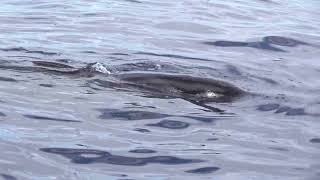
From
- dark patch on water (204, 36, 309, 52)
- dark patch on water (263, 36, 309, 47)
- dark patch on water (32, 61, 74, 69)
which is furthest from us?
dark patch on water (263, 36, 309, 47)

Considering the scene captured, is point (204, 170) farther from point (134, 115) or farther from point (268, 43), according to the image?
point (268, 43)

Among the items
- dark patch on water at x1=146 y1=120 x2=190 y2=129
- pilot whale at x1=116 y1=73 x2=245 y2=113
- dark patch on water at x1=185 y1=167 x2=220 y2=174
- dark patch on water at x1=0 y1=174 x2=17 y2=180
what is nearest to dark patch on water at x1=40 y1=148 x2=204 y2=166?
dark patch on water at x1=185 y1=167 x2=220 y2=174

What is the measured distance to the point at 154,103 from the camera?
6125 millimetres

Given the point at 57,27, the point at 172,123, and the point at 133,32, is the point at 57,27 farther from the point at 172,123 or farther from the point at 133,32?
the point at 172,123

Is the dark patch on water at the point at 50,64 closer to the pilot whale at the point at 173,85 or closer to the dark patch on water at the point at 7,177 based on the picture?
the pilot whale at the point at 173,85

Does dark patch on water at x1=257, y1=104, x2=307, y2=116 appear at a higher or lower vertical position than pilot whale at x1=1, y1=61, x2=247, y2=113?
lower

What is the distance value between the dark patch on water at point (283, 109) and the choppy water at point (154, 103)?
1.0 inches

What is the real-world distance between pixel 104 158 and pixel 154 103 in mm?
1462

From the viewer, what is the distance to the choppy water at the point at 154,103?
185 inches

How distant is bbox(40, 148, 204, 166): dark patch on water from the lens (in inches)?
184

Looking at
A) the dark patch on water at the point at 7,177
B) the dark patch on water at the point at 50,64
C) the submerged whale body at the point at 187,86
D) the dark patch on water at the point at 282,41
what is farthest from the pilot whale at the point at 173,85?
the dark patch on water at the point at 282,41

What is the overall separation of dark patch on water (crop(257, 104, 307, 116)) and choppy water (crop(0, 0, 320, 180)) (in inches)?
1.0

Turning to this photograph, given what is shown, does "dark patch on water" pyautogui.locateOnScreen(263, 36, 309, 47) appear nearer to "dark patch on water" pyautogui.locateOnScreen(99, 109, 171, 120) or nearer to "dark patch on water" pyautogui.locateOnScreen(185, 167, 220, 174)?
"dark patch on water" pyautogui.locateOnScreen(99, 109, 171, 120)

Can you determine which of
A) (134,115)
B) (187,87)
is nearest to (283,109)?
(187,87)
